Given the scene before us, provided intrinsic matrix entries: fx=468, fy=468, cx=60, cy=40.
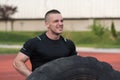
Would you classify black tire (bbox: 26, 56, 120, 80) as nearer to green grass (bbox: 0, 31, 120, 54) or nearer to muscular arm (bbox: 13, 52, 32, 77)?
muscular arm (bbox: 13, 52, 32, 77)

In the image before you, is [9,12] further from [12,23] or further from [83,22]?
[83,22]

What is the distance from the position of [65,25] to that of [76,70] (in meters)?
39.5

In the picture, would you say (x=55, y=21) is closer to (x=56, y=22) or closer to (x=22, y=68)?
(x=56, y=22)

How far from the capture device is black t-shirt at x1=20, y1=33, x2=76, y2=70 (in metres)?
5.25

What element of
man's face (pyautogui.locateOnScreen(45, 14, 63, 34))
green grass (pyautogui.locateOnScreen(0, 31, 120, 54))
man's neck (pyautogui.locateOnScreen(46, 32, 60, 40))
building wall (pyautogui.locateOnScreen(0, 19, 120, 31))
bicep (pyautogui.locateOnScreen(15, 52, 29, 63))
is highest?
man's face (pyautogui.locateOnScreen(45, 14, 63, 34))

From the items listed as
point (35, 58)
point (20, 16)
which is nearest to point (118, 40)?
point (20, 16)

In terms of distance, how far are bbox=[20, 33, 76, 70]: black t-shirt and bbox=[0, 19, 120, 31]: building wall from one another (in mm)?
36723

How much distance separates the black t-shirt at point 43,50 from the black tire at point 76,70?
0.75m

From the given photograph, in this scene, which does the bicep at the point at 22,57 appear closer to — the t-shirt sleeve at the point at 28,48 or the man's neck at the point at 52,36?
the t-shirt sleeve at the point at 28,48

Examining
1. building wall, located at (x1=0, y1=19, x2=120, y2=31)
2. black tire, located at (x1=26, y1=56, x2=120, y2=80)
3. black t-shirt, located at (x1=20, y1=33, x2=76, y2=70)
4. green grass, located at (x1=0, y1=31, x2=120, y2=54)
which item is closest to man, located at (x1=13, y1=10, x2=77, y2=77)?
black t-shirt, located at (x1=20, y1=33, x2=76, y2=70)

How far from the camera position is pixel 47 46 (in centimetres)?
527

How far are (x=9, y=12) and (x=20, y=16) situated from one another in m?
1.27

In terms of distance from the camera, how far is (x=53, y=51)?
17.3 ft

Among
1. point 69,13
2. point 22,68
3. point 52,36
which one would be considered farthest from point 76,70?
point 69,13
